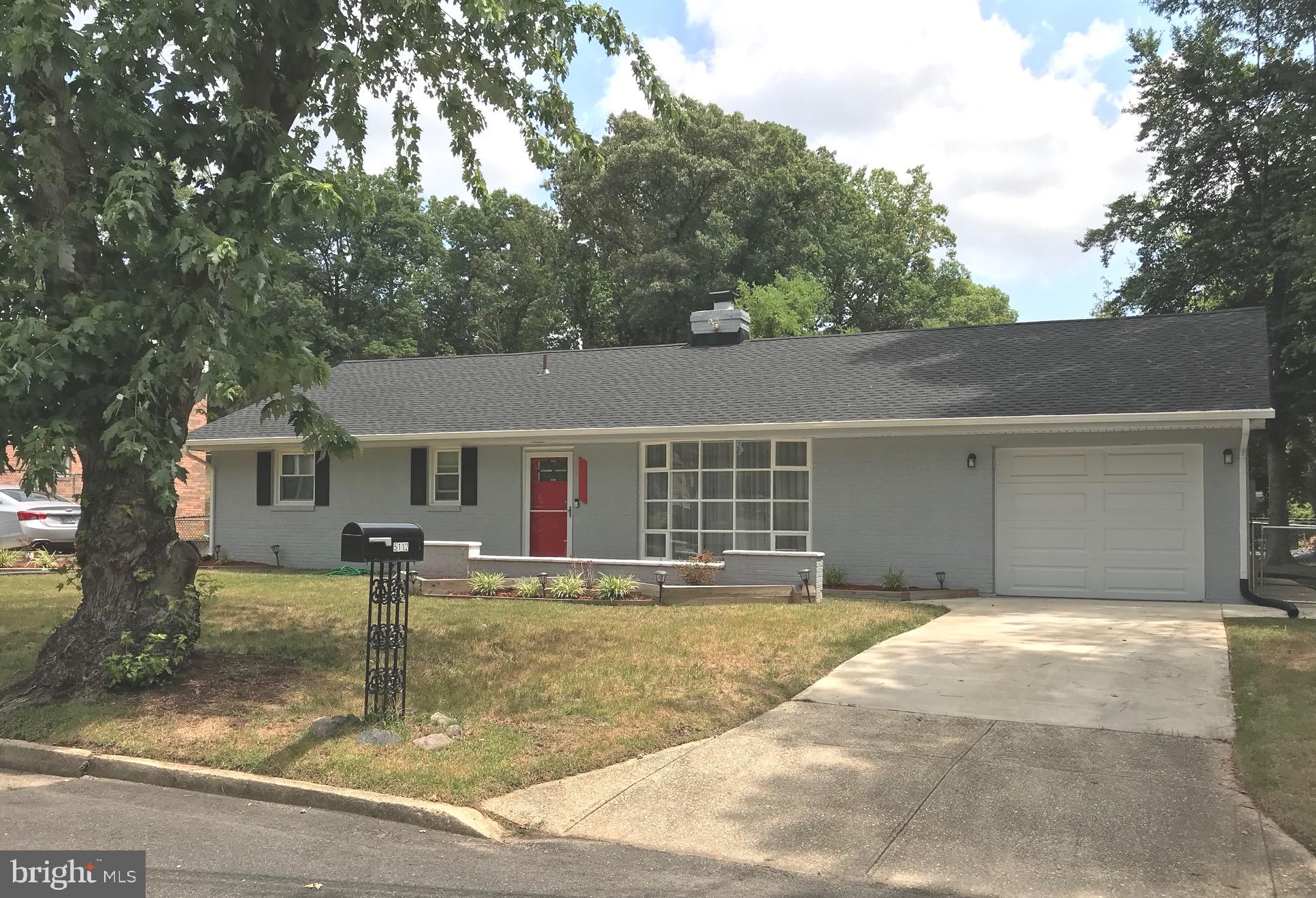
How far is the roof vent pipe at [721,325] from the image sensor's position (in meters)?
19.5

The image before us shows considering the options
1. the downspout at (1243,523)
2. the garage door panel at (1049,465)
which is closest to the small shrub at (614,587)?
the garage door panel at (1049,465)

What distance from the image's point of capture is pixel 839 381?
15984mm

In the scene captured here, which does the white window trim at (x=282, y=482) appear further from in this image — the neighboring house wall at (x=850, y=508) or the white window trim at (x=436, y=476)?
the white window trim at (x=436, y=476)

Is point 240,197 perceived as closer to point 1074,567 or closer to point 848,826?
point 848,826

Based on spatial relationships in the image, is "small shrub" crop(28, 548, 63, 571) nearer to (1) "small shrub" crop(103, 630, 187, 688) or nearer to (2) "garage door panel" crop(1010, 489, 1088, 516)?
(1) "small shrub" crop(103, 630, 187, 688)

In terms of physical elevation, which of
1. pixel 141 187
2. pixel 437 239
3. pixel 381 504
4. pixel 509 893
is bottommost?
pixel 509 893

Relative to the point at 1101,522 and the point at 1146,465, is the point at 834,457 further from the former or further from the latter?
the point at 1146,465

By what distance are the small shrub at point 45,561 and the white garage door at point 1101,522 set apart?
50.6 feet

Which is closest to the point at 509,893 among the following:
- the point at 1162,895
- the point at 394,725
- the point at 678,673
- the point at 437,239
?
the point at 394,725

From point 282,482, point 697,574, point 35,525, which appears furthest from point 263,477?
point 697,574

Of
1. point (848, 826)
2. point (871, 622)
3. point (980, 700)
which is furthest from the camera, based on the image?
point (871, 622)

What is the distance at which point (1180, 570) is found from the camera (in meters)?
12.7

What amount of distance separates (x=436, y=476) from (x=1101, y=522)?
35.9 ft

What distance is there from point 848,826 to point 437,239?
4147 cm
